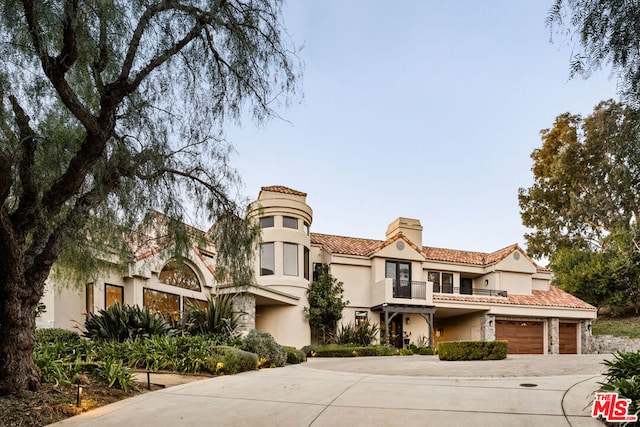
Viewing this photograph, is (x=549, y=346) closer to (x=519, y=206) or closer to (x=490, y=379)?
(x=519, y=206)

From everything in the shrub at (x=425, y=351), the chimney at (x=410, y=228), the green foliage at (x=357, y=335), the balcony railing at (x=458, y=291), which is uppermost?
the chimney at (x=410, y=228)

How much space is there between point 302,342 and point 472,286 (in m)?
12.0

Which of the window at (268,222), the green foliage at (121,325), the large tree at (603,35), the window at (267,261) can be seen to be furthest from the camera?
the window at (268,222)

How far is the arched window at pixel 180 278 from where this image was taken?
1802 cm

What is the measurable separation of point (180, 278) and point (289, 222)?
6249 millimetres

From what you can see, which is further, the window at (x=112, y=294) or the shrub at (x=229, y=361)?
the window at (x=112, y=294)

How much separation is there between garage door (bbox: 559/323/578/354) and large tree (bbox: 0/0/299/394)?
25.0 meters

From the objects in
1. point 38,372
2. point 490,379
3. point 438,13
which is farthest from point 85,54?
point 490,379

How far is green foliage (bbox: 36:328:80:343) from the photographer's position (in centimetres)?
1241

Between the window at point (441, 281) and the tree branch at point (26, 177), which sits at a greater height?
the tree branch at point (26, 177)

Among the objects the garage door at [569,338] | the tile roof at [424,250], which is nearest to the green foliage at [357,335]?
the tile roof at [424,250]

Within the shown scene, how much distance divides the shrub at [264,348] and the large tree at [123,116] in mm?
6161

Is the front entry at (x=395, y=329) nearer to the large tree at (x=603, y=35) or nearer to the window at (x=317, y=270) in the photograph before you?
the window at (x=317, y=270)

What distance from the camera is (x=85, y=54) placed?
640cm
